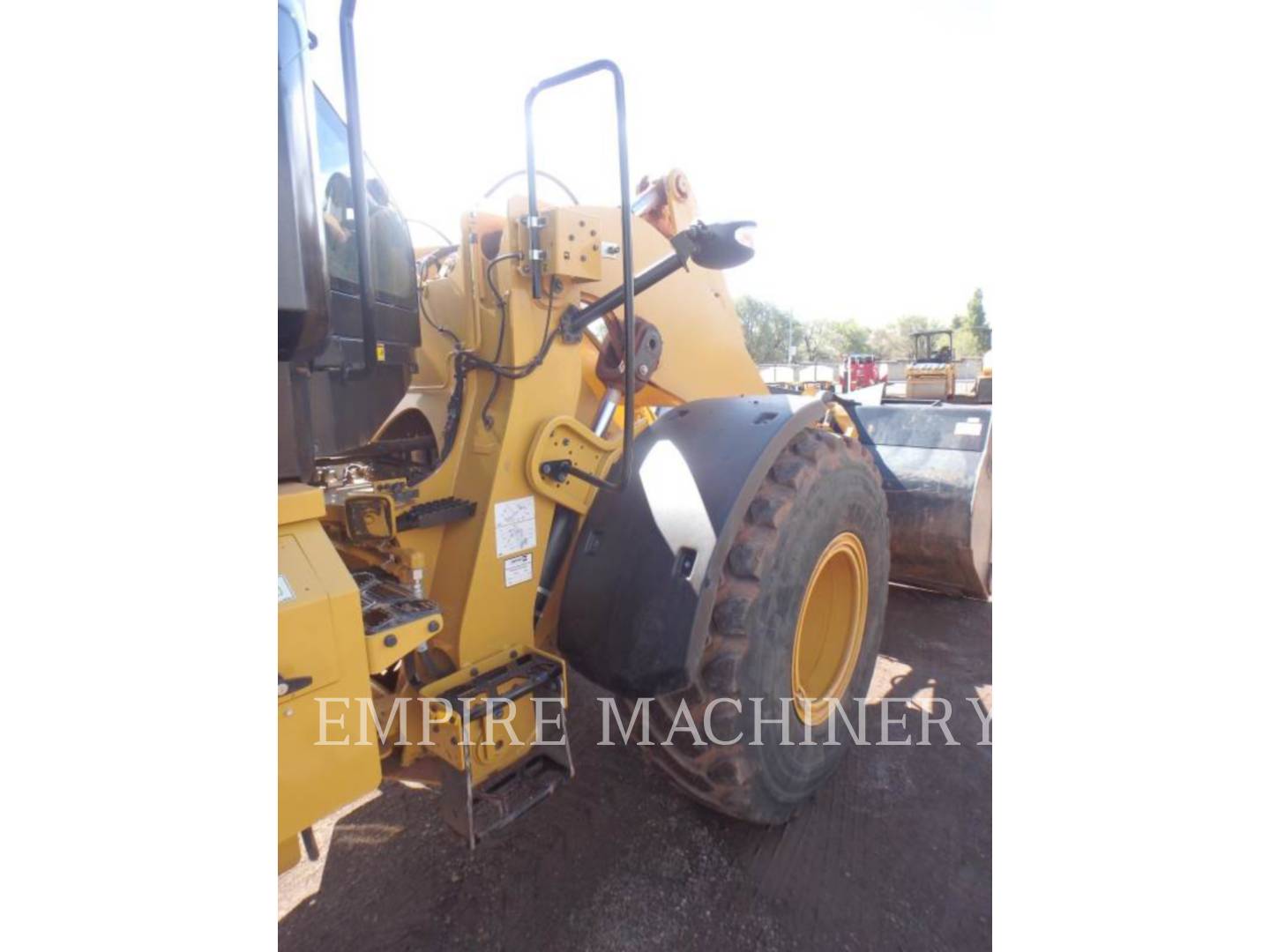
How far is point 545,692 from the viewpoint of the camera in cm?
201

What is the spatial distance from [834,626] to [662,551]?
1.25 meters

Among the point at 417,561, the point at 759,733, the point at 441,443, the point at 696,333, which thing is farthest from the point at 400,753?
the point at 696,333

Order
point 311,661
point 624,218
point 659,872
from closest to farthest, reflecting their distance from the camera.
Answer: point 311,661 → point 624,218 → point 659,872

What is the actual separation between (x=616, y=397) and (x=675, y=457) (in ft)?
1.36

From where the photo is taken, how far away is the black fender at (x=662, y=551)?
6.01ft

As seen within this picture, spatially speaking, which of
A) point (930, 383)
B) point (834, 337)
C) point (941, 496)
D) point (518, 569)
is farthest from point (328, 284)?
point (834, 337)

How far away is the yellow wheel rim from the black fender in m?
0.80

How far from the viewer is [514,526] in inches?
78.2

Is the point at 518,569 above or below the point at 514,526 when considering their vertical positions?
below

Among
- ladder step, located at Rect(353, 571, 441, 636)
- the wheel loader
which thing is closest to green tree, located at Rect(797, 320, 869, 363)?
the wheel loader

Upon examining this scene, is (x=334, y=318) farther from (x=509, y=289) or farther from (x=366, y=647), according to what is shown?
(x=366, y=647)

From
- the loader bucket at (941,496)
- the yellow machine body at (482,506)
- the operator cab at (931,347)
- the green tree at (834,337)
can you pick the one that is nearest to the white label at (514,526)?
the yellow machine body at (482,506)

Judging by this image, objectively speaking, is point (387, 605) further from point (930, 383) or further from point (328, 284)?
point (930, 383)

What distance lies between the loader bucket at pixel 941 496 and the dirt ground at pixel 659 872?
1.32 meters
